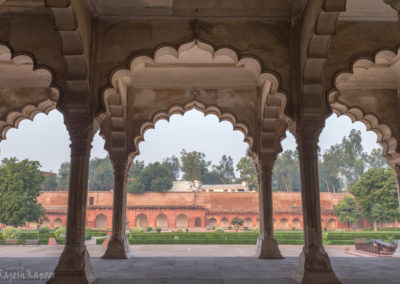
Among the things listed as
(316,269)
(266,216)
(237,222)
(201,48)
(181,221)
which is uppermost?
Result: (201,48)

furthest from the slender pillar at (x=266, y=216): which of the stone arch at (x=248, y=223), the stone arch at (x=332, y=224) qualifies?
the stone arch at (x=332, y=224)

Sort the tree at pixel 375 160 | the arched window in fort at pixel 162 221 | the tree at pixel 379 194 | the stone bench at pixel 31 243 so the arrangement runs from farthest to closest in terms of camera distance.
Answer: the tree at pixel 375 160 < the arched window in fort at pixel 162 221 < the tree at pixel 379 194 < the stone bench at pixel 31 243

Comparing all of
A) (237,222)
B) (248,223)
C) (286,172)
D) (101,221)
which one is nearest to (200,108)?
(237,222)

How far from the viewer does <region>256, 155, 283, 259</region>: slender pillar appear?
368 inches

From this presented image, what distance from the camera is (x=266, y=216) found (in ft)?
31.8

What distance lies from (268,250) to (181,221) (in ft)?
120

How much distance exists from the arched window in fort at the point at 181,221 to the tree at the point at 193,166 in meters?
19.1

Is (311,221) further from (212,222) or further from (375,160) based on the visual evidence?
(375,160)

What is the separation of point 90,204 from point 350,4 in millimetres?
44453

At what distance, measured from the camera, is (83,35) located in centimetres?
604

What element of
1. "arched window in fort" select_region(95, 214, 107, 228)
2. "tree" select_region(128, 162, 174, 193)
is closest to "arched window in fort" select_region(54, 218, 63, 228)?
"arched window in fort" select_region(95, 214, 107, 228)

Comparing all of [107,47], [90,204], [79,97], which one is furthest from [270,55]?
[90,204]

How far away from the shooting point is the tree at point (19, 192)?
113 ft

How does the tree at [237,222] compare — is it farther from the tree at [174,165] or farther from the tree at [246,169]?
the tree at [174,165]
